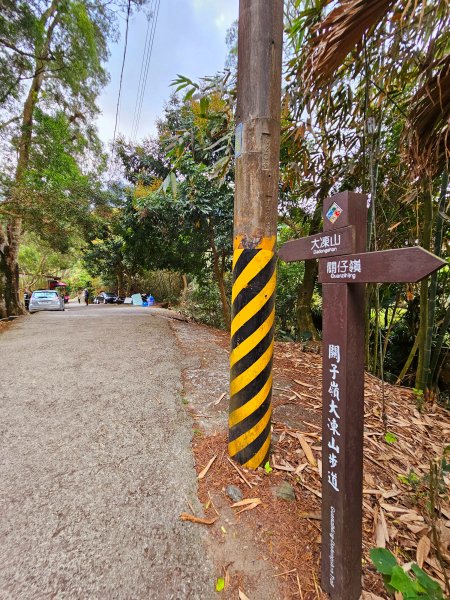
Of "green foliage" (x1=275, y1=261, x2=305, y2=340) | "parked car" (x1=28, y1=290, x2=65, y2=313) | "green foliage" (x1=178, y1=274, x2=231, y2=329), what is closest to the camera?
"green foliage" (x1=275, y1=261, x2=305, y2=340)

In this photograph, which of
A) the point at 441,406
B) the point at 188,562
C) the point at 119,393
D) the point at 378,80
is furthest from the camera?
the point at 441,406

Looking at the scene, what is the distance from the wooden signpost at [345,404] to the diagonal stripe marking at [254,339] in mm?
545

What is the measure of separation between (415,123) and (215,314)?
27.3 ft

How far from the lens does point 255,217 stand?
1741 millimetres

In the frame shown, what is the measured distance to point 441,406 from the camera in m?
3.25

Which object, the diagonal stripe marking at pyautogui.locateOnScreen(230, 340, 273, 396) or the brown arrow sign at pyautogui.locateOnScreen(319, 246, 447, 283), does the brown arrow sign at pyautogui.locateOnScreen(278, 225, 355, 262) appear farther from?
the diagonal stripe marking at pyautogui.locateOnScreen(230, 340, 273, 396)

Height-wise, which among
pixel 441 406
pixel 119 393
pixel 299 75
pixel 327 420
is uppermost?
pixel 299 75

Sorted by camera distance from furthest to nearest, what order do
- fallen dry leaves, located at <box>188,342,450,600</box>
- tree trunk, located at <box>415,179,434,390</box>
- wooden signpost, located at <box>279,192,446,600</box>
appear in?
tree trunk, located at <box>415,179,434,390</box>
fallen dry leaves, located at <box>188,342,450,600</box>
wooden signpost, located at <box>279,192,446,600</box>

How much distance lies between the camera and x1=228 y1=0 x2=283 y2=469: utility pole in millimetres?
1698

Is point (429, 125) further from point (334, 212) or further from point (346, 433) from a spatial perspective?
point (346, 433)

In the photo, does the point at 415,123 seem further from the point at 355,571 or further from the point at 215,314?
the point at 215,314

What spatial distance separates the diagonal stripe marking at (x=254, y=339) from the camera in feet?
5.77

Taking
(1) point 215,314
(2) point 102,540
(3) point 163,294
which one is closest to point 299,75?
(2) point 102,540

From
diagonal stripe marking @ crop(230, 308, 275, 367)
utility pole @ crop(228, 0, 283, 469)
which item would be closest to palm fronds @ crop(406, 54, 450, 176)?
utility pole @ crop(228, 0, 283, 469)
